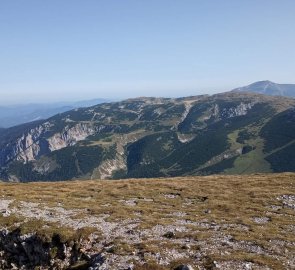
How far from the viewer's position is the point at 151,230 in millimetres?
33375

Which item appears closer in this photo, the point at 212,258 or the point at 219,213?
the point at 212,258

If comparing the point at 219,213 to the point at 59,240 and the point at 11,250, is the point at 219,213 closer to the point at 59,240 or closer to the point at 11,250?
the point at 59,240

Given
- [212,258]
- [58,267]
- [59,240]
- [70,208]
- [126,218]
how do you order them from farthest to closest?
[70,208]
[126,218]
[59,240]
[58,267]
[212,258]

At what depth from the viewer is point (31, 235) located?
34312mm

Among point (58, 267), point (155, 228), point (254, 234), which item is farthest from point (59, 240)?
point (254, 234)

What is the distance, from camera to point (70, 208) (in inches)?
1698

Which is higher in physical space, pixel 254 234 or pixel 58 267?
pixel 254 234

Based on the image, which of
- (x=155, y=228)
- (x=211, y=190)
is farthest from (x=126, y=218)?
(x=211, y=190)

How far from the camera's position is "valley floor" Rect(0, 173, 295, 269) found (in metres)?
26.7

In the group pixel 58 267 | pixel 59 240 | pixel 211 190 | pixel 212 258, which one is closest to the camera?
pixel 212 258

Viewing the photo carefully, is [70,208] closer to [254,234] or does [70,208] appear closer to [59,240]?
[59,240]

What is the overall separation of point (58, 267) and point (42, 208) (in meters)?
13.8

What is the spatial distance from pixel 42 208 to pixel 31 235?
29.9 ft

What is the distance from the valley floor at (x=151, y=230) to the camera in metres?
26.7
